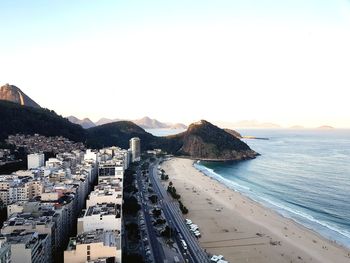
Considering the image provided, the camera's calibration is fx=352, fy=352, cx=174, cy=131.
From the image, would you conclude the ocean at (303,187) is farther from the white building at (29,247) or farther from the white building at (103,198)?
the white building at (29,247)

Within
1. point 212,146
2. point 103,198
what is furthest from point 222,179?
point 212,146

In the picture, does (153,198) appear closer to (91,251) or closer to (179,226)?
(179,226)

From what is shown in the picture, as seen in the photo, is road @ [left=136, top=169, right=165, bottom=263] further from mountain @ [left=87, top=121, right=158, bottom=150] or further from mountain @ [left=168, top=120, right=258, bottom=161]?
mountain @ [left=87, top=121, right=158, bottom=150]

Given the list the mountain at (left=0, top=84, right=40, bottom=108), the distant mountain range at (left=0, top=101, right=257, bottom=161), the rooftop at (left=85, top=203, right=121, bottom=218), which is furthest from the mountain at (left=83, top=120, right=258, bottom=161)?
the rooftop at (left=85, top=203, right=121, bottom=218)

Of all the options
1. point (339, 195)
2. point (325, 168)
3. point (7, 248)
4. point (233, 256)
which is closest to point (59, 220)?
point (7, 248)

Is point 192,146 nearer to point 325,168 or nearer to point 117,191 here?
point 325,168

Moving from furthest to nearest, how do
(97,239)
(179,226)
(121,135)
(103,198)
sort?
(121,135)
(179,226)
(103,198)
(97,239)

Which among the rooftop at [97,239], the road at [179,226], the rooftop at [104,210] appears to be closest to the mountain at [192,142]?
the road at [179,226]
